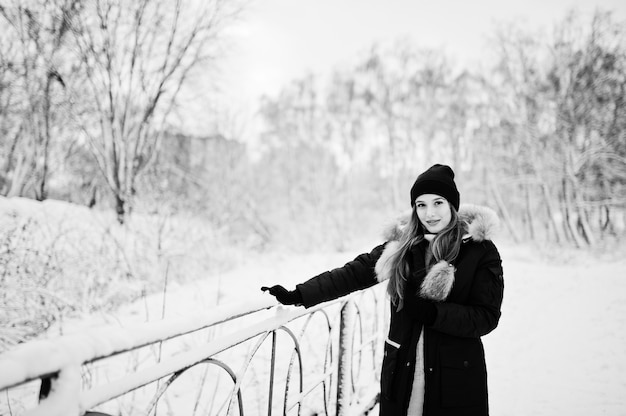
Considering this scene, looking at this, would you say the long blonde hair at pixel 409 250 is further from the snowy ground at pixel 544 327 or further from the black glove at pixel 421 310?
the snowy ground at pixel 544 327

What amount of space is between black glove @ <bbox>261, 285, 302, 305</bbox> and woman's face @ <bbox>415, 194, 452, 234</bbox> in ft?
2.54

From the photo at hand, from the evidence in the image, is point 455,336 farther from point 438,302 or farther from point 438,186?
point 438,186

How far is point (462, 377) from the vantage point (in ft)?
4.91

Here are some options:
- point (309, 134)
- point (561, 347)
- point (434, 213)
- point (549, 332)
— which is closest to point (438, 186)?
point (434, 213)

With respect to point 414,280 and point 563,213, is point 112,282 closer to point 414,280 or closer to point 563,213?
point 414,280

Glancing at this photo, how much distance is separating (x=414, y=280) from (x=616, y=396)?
3657mm

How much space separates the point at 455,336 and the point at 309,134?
67.8 ft

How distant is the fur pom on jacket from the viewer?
1.50 m

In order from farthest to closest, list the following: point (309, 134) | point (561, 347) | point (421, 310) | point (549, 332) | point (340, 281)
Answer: point (309, 134) < point (549, 332) < point (561, 347) < point (340, 281) < point (421, 310)

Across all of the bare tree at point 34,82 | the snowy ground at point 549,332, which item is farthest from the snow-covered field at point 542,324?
the bare tree at point 34,82

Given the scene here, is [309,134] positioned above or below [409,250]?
above

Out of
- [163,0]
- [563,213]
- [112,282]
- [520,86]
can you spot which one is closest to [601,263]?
[563,213]

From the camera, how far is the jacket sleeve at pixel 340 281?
63.4 inches

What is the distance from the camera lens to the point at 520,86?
1573cm
